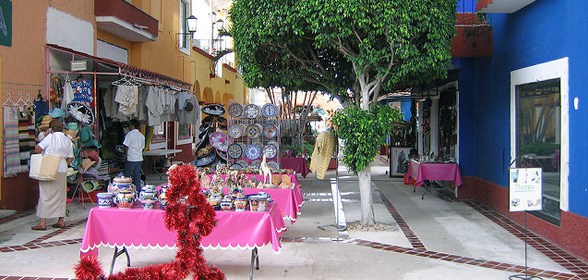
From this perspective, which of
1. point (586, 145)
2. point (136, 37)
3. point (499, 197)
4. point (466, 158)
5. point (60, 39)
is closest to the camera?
point (586, 145)

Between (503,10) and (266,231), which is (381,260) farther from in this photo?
(503,10)

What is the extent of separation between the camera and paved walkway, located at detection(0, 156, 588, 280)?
6277mm

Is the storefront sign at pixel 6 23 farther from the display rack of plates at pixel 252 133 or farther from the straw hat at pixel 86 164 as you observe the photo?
the display rack of plates at pixel 252 133

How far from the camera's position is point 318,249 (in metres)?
7.38

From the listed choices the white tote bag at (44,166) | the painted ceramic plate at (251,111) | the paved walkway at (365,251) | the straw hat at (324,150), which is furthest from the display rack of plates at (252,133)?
the white tote bag at (44,166)

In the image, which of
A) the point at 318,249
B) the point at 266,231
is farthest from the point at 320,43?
the point at 266,231

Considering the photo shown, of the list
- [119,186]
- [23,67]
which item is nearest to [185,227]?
[119,186]

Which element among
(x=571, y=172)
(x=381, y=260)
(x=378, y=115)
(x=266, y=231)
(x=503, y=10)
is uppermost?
(x=503, y=10)

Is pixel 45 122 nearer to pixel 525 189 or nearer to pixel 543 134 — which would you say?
pixel 525 189

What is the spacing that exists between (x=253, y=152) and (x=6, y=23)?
581cm

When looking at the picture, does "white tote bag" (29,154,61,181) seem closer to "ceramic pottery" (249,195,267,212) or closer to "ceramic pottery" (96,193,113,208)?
"ceramic pottery" (96,193,113,208)

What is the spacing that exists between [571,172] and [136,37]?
11.8 m

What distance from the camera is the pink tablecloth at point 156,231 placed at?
5590 millimetres

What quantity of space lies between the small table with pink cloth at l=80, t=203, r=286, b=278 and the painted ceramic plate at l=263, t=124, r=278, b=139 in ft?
23.7
